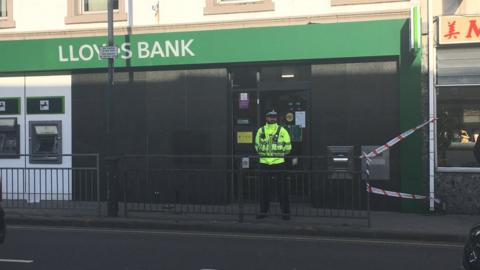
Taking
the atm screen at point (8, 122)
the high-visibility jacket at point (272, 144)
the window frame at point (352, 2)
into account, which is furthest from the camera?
the atm screen at point (8, 122)

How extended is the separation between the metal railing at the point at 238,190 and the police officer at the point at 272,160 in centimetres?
3

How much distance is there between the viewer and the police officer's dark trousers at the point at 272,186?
9484 millimetres

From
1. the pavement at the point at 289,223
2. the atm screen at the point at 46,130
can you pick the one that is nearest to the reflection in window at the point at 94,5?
the atm screen at the point at 46,130

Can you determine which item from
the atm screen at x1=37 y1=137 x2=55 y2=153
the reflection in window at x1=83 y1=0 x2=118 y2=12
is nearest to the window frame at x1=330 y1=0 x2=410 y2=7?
the reflection in window at x1=83 y1=0 x2=118 y2=12

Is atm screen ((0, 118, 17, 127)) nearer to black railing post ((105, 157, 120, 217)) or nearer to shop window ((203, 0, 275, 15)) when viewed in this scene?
black railing post ((105, 157, 120, 217))

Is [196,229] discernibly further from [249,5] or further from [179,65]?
[249,5]

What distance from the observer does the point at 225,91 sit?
11.7m

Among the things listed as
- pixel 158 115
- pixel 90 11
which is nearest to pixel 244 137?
pixel 158 115

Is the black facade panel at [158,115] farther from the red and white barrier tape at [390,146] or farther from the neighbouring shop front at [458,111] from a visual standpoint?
the neighbouring shop front at [458,111]

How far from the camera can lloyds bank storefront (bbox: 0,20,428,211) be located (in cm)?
1081

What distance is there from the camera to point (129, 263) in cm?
698

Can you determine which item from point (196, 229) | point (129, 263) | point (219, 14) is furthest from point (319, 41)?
point (129, 263)

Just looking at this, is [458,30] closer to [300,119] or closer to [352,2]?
[352,2]

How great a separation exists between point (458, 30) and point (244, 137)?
4.69 m
